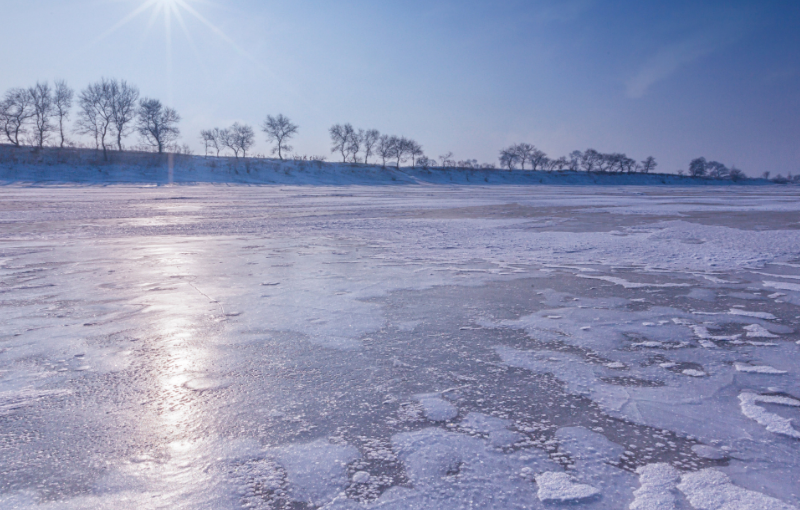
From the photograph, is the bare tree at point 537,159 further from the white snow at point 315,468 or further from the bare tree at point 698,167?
the white snow at point 315,468

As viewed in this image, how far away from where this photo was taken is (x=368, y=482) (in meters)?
1.93

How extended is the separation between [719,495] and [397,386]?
1623 mm

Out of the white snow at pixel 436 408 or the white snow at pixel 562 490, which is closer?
the white snow at pixel 562 490

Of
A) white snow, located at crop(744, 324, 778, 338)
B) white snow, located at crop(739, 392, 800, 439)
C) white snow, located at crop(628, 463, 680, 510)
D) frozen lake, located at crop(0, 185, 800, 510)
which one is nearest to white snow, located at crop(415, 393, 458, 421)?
frozen lake, located at crop(0, 185, 800, 510)

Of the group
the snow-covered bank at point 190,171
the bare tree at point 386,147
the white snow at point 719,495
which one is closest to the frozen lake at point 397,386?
the white snow at point 719,495

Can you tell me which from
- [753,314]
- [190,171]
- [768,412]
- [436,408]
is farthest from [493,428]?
[190,171]

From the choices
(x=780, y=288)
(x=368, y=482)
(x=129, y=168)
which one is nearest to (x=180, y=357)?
(x=368, y=482)

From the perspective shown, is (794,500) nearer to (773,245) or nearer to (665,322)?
(665,322)

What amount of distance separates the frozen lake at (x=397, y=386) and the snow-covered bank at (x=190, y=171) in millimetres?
37971

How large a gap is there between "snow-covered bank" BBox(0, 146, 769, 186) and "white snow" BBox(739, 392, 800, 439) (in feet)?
136

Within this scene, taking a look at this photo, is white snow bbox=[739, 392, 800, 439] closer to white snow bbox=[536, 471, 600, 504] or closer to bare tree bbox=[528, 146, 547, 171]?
white snow bbox=[536, 471, 600, 504]

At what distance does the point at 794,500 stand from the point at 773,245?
8228 millimetres

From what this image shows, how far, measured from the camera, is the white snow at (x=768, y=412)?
Answer: 2.33 meters

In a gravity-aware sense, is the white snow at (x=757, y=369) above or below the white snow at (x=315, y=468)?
above
